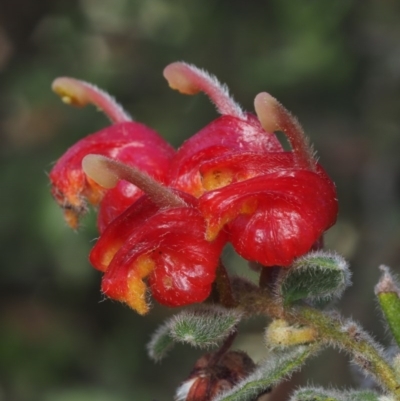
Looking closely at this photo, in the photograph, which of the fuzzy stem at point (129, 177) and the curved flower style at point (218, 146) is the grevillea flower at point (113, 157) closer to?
the curved flower style at point (218, 146)

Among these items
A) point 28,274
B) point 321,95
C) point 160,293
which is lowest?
point 160,293

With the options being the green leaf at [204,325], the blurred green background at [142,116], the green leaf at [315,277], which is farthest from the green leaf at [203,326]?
the blurred green background at [142,116]

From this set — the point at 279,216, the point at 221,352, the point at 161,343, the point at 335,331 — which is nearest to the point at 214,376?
the point at 221,352

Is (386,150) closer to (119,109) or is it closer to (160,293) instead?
(119,109)

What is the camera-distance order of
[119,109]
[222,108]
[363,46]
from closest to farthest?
1. [222,108]
2. [119,109]
3. [363,46]

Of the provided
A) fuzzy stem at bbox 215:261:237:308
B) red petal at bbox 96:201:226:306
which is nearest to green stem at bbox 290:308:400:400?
fuzzy stem at bbox 215:261:237:308

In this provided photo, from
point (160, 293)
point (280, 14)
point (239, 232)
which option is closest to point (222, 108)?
point (239, 232)

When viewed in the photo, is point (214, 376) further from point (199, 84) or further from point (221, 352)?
point (199, 84)

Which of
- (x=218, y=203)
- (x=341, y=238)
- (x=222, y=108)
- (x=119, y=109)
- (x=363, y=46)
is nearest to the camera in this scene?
(x=218, y=203)
